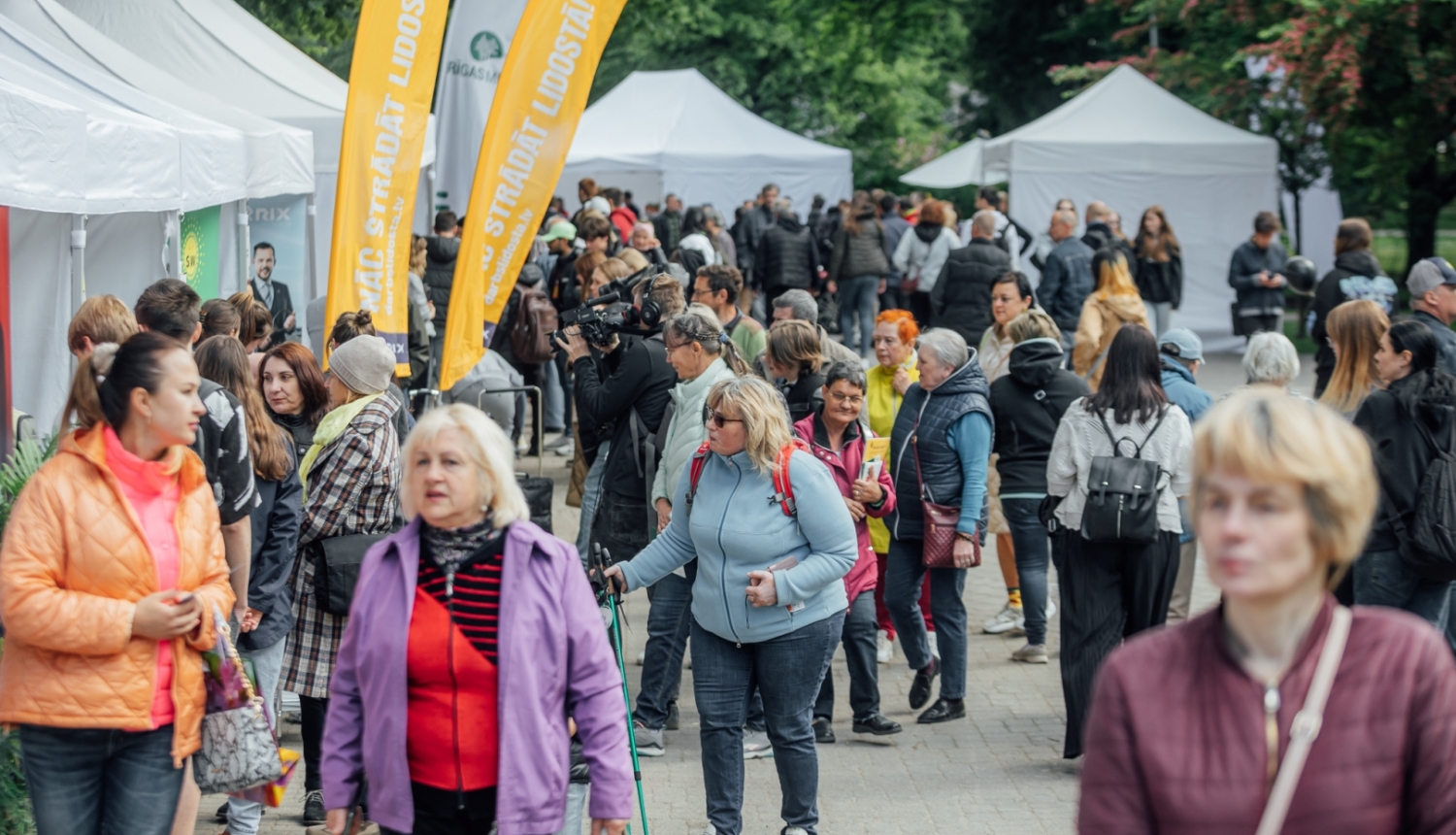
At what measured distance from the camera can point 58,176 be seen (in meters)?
6.88

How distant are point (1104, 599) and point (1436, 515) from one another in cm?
127

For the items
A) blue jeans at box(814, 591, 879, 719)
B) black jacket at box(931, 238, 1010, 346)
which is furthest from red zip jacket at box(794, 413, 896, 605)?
black jacket at box(931, 238, 1010, 346)

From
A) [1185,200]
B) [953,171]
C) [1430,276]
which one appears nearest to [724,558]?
[1430,276]

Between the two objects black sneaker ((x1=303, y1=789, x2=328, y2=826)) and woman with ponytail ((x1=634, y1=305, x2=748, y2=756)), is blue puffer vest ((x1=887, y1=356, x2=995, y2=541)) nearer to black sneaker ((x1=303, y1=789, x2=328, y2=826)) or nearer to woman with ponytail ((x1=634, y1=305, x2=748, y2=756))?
woman with ponytail ((x1=634, y1=305, x2=748, y2=756))

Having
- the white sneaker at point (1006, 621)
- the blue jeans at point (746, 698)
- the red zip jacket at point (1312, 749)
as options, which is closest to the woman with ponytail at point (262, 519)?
the blue jeans at point (746, 698)

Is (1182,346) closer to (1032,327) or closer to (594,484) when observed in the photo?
(1032,327)

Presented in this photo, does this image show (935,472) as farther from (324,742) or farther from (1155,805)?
(1155,805)

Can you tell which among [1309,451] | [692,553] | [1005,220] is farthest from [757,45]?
[1309,451]

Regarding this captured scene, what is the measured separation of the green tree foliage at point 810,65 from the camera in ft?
129

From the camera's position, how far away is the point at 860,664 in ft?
23.2

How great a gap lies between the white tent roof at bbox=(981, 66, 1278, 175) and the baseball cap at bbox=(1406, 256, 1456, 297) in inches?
508

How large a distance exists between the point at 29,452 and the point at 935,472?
3.75m

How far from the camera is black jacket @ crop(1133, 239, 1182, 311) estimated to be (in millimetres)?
16000

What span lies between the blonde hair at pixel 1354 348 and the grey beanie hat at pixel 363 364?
12.6ft
